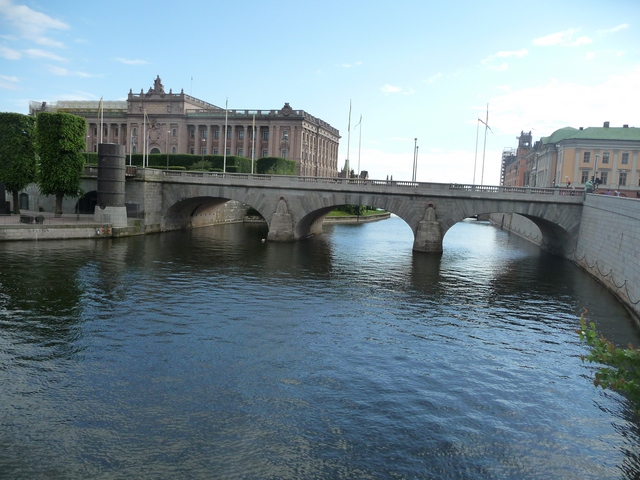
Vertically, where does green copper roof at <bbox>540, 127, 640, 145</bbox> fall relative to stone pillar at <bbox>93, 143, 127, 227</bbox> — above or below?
above

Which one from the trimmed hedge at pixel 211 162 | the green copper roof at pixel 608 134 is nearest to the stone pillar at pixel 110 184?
the trimmed hedge at pixel 211 162

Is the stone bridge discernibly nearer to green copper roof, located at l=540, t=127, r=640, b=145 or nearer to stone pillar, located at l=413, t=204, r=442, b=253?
stone pillar, located at l=413, t=204, r=442, b=253

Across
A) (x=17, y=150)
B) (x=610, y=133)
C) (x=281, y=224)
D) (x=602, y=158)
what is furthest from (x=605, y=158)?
(x=17, y=150)

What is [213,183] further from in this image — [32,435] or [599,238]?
[32,435]

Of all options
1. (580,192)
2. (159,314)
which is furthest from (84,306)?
(580,192)

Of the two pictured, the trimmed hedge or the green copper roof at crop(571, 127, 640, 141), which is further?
the green copper roof at crop(571, 127, 640, 141)

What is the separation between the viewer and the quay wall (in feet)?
120

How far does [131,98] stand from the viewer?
5344 inches

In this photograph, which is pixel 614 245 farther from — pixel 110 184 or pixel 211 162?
pixel 211 162

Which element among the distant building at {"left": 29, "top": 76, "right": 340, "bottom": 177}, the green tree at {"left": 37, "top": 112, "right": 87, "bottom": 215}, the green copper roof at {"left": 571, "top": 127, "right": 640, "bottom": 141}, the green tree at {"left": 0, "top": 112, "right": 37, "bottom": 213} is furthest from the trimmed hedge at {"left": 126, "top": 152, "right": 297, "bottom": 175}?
the green copper roof at {"left": 571, "top": 127, "right": 640, "bottom": 141}

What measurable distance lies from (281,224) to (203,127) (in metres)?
78.9

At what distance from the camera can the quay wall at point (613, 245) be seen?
3672 centimetres

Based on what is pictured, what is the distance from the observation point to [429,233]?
59812 millimetres

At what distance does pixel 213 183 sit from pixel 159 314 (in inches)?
1514
